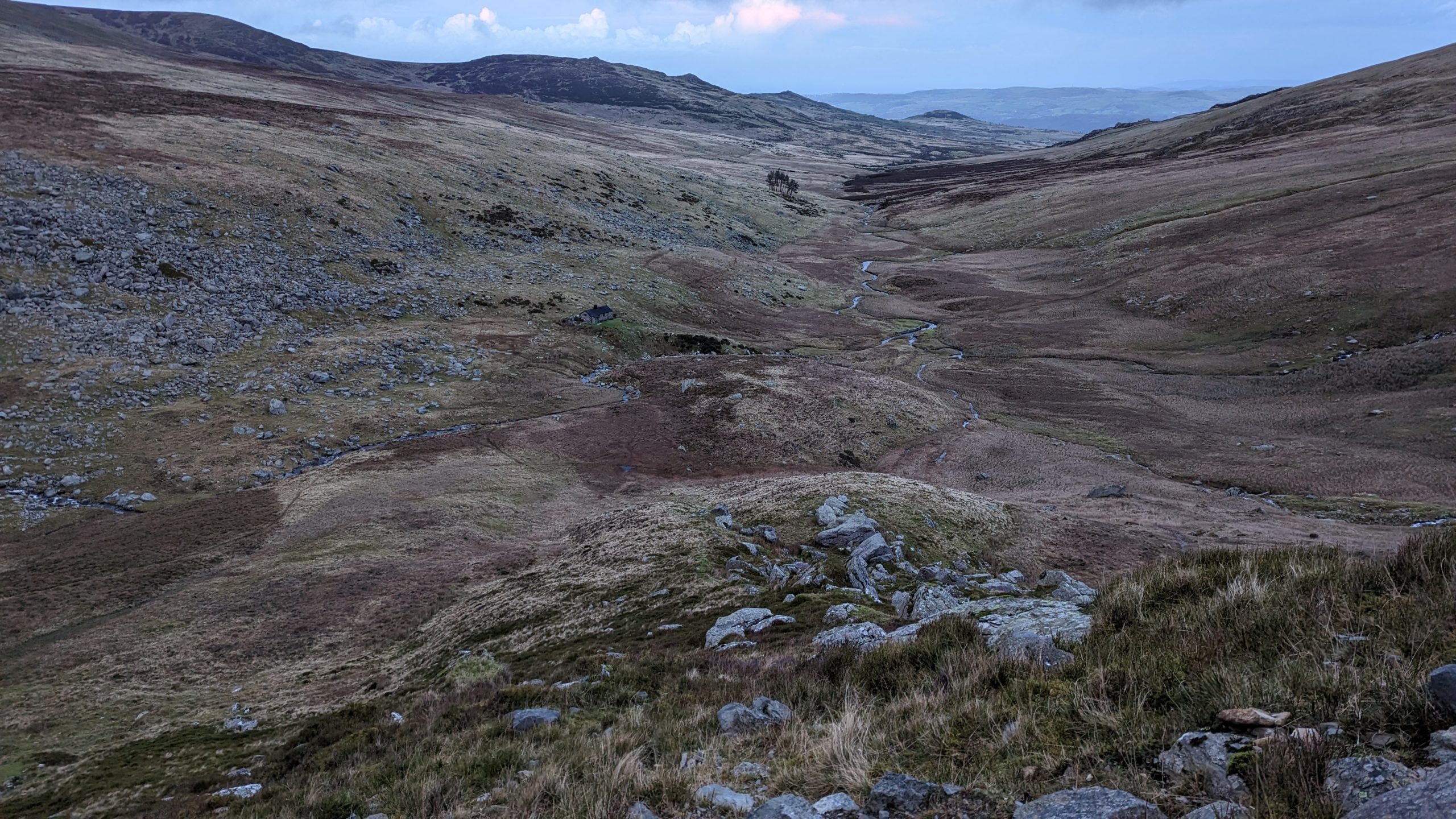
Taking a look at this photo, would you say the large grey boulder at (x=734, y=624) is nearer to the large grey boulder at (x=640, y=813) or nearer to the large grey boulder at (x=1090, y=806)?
the large grey boulder at (x=640, y=813)

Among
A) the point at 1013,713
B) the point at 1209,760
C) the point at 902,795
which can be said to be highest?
the point at 1209,760

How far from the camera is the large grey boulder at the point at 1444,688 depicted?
545 centimetres

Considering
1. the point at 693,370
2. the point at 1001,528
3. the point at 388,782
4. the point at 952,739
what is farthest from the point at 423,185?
the point at 952,739

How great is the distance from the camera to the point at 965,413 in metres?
47.6

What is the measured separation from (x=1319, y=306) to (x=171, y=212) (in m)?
87.1

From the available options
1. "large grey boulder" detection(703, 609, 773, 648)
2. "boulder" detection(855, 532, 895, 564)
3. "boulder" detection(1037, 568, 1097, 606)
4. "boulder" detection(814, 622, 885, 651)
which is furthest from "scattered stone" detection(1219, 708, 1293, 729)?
"boulder" detection(855, 532, 895, 564)

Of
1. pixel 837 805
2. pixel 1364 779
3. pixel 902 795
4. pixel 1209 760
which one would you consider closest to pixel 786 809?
pixel 837 805

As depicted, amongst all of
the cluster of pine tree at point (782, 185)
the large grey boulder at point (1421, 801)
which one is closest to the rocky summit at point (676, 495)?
the large grey boulder at point (1421, 801)

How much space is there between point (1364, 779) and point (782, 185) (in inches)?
6105

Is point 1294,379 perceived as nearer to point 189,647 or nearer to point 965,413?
point 965,413

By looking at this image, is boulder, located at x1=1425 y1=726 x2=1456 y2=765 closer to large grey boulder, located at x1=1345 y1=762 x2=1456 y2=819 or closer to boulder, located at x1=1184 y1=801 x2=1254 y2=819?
large grey boulder, located at x1=1345 y1=762 x2=1456 y2=819

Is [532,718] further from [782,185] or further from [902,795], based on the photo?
[782,185]

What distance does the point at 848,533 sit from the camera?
952 inches

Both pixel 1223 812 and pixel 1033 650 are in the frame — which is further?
pixel 1033 650
